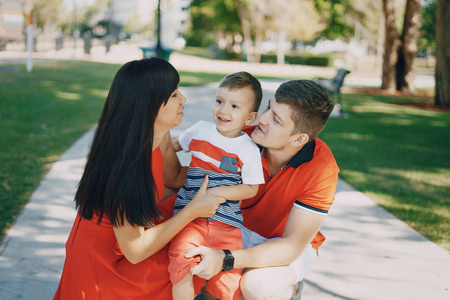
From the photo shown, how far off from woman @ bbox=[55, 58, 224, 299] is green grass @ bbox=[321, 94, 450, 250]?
3159 mm

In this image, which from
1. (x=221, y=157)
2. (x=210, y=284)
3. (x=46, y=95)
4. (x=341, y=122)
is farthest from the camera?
(x=46, y=95)

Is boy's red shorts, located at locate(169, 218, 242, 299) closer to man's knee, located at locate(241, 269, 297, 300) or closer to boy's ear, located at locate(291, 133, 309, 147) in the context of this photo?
man's knee, located at locate(241, 269, 297, 300)

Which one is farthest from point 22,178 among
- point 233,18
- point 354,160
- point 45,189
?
point 233,18

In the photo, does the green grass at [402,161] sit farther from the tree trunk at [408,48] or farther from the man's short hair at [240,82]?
the tree trunk at [408,48]

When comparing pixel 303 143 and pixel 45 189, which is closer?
pixel 303 143

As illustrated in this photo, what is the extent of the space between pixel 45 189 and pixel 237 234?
11.8 feet

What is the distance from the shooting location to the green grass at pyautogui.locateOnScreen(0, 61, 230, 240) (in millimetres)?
5238

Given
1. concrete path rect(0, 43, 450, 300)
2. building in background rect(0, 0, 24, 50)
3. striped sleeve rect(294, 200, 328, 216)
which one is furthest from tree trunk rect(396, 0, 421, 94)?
building in background rect(0, 0, 24, 50)

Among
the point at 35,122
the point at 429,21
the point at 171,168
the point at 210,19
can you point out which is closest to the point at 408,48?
the point at 429,21

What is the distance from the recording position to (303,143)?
237 centimetres

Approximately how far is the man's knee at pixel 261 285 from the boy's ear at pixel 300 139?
64cm

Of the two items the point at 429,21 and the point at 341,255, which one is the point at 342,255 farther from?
the point at 429,21

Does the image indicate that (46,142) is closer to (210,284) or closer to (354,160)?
(354,160)

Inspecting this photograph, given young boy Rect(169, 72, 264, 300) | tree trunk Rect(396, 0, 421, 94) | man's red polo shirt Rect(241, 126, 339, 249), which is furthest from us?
tree trunk Rect(396, 0, 421, 94)
